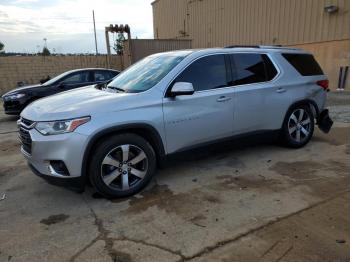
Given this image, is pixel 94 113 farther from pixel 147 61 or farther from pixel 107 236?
pixel 147 61

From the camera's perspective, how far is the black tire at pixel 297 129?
5227 mm

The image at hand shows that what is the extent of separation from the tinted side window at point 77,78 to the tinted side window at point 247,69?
253 inches

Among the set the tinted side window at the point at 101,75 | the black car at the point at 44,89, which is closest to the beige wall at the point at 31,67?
the black car at the point at 44,89

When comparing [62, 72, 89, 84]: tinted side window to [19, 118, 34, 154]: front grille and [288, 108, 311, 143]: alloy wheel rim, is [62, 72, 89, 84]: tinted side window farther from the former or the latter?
[288, 108, 311, 143]: alloy wheel rim

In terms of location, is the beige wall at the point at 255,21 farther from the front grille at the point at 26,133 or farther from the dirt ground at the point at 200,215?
the front grille at the point at 26,133

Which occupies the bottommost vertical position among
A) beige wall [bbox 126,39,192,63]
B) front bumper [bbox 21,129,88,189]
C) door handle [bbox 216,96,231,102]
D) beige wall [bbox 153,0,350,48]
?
front bumper [bbox 21,129,88,189]

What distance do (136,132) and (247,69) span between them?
2036 mm

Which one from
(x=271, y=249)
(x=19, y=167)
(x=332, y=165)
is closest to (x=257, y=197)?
(x=271, y=249)

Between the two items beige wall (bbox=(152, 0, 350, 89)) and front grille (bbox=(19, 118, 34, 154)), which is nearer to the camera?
front grille (bbox=(19, 118, 34, 154))

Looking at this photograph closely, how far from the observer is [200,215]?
332 cm

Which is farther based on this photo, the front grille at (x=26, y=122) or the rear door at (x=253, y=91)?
the rear door at (x=253, y=91)

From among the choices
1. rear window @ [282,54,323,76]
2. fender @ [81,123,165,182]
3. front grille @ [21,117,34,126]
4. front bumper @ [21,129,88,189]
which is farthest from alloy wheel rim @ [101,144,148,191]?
rear window @ [282,54,323,76]

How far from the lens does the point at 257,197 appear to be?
3.71m

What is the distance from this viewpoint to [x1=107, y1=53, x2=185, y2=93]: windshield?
13.3 feet
